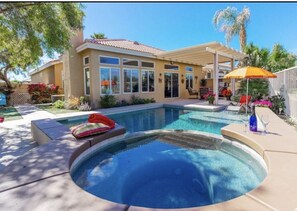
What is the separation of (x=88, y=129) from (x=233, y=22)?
20.8 meters

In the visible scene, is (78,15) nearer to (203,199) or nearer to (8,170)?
(8,170)

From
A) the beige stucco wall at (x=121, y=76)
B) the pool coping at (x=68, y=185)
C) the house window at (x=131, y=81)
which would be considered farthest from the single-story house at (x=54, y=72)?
the pool coping at (x=68, y=185)

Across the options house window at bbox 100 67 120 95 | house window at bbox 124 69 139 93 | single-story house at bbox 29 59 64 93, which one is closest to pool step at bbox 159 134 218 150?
house window at bbox 100 67 120 95

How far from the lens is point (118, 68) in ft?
42.7

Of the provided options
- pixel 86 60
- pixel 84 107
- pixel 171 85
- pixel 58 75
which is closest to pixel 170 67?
pixel 171 85

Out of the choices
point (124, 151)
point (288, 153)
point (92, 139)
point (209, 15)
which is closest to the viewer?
point (288, 153)

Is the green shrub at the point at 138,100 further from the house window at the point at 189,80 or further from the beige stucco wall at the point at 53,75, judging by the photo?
the beige stucco wall at the point at 53,75

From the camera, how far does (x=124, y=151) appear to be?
5.27m

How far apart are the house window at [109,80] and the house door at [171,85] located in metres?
5.07

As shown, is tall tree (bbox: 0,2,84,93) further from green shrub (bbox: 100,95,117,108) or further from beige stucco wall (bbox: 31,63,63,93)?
beige stucco wall (bbox: 31,63,63,93)

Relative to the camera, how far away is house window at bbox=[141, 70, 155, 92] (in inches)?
580

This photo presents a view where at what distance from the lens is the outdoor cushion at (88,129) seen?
465 cm

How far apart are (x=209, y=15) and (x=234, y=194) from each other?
70.6 ft

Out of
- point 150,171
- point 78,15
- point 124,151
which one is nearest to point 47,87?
point 78,15
